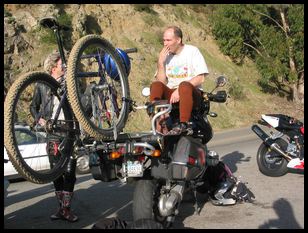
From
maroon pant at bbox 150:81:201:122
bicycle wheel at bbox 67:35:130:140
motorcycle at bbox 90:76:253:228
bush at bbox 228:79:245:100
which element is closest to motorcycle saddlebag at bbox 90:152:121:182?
motorcycle at bbox 90:76:253:228

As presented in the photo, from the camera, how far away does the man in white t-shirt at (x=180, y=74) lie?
202 inches

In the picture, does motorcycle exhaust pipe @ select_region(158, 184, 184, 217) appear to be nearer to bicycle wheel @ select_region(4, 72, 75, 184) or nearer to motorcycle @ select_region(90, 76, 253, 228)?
motorcycle @ select_region(90, 76, 253, 228)

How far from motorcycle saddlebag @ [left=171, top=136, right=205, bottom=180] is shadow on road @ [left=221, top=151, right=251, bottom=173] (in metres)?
4.09

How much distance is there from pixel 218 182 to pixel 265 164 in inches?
95.0

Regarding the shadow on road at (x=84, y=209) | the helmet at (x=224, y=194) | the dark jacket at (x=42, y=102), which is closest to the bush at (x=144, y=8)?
the shadow on road at (x=84, y=209)

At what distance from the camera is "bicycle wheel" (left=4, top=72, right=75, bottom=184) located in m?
4.70

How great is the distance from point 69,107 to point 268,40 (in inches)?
1271

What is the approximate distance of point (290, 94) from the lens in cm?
3628

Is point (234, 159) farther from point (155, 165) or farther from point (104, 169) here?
point (104, 169)

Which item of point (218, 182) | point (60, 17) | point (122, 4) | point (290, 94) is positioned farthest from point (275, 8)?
point (218, 182)

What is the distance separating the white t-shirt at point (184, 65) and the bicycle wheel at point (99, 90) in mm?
770

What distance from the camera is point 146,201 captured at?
4.94 metres

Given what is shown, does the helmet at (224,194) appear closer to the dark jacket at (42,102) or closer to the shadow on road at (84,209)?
the shadow on road at (84,209)

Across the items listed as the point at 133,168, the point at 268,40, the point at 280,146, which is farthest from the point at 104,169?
the point at 268,40
